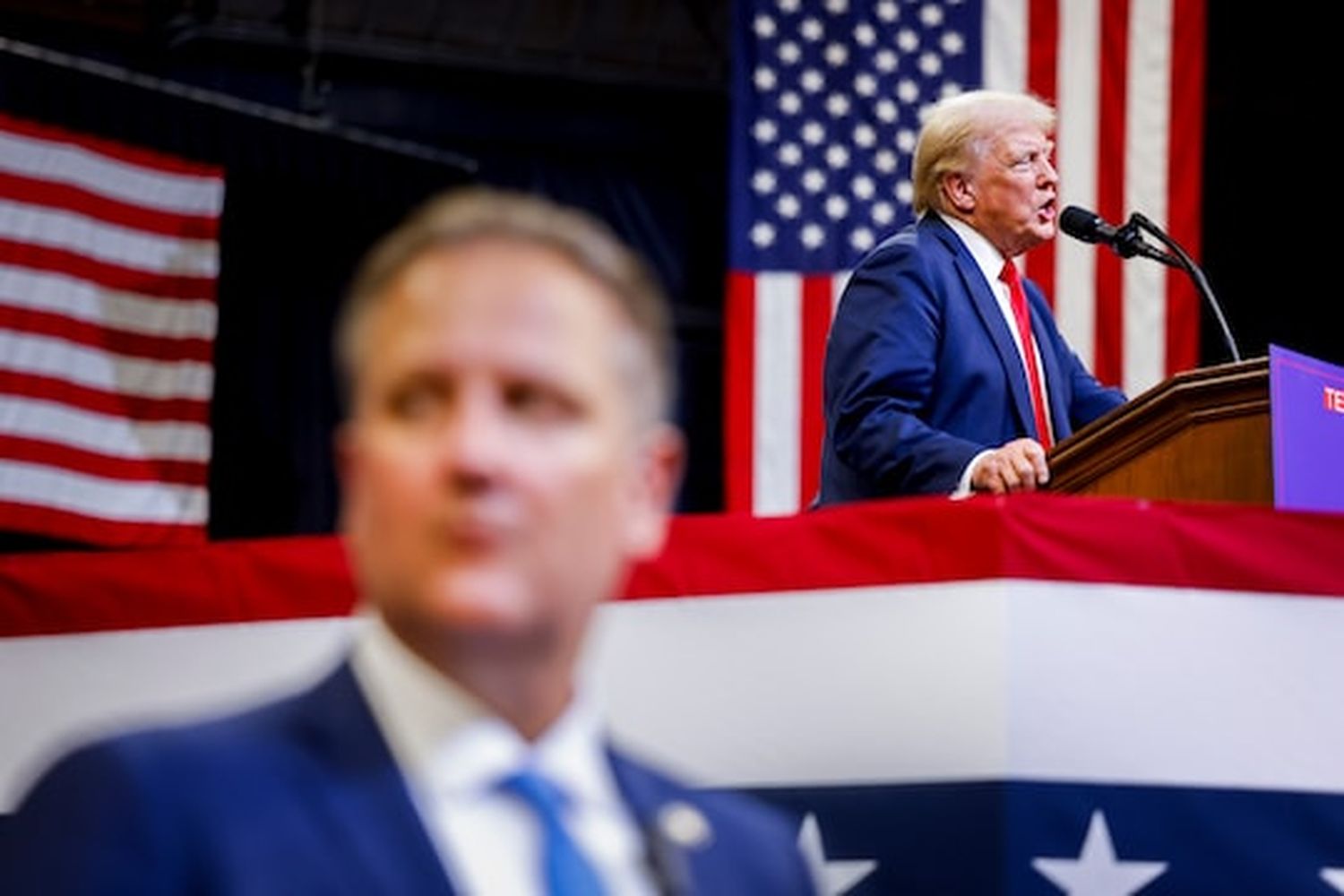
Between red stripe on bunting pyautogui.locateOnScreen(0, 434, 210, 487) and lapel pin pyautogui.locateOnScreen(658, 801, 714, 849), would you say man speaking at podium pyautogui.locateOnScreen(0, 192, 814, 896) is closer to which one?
lapel pin pyautogui.locateOnScreen(658, 801, 714, 849)

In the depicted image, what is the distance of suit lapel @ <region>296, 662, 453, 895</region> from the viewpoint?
138 cm

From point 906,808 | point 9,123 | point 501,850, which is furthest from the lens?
point 9,123

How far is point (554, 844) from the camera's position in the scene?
140 centimetres

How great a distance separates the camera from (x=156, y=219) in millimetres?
8719

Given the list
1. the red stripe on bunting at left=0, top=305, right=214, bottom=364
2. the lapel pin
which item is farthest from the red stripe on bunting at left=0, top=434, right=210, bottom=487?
the lapel pin

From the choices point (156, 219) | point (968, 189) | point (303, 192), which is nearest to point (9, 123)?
point (156, 219)

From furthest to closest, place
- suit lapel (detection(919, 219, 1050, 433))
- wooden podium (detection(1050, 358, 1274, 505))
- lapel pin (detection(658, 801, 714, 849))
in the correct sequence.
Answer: suit lapel (detection(919, 219, 1050, 433)) → wooden podium (detection(1050, 358, 1274, 505)) → lapel pin (detection(658, 801, 714, 849))

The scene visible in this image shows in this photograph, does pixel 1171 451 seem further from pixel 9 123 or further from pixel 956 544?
pixel 9 123

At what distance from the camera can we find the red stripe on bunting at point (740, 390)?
8594mm

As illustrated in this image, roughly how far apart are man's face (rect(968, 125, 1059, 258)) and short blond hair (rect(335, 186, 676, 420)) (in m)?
3.48

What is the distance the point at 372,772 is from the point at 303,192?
8084mm

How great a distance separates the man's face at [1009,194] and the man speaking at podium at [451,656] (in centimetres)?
350

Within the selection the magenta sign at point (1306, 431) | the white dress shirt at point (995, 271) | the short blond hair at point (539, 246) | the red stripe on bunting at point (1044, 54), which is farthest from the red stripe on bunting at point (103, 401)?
the short blond hair at point (539, 246)

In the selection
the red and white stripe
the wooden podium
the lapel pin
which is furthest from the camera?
the wooden podium
